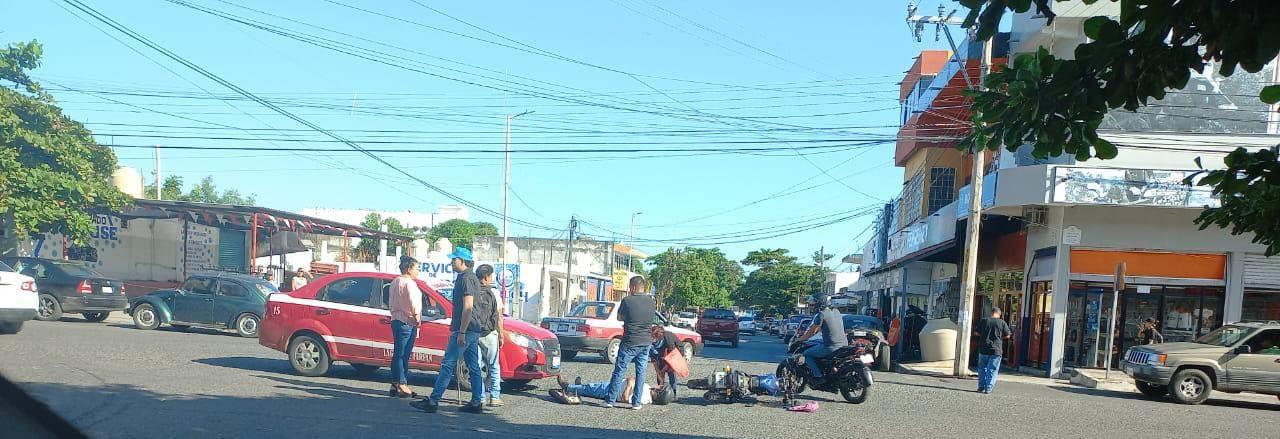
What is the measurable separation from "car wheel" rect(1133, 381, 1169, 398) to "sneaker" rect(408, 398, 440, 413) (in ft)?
A: 44.5

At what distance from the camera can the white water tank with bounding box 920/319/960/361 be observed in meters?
22.7

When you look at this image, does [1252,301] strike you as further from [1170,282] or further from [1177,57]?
[1177,57]

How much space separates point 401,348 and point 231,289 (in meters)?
10.9

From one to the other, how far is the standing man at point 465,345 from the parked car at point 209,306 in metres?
11.2

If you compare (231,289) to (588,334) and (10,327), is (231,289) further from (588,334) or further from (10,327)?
(588,334)

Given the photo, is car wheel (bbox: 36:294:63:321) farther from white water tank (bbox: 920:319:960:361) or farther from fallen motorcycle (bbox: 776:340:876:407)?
white water tank (bbox: 920:319:960:361)

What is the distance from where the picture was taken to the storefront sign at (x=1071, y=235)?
21.7 m

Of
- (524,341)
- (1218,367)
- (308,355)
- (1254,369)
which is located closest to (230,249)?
(308,355)

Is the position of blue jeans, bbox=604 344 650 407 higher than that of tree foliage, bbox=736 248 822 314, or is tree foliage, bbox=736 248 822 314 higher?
blue jeans, bbox=604 344 650 407

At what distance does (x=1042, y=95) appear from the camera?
17.8 feet

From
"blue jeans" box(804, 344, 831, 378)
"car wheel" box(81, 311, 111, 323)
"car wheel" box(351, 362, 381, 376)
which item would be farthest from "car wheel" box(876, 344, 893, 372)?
"car wheel" box(81, 311, 111, 323)

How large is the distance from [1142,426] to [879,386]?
466cm

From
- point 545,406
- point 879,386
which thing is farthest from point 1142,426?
point 545,406

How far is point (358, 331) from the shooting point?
39.0 feet
